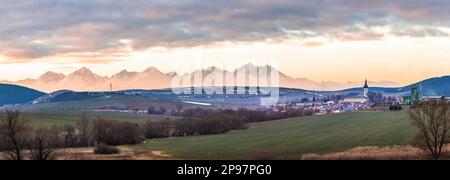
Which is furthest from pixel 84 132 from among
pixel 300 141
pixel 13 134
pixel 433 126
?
pixel 433 126

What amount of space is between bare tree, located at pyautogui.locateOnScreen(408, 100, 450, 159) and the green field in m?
9.69

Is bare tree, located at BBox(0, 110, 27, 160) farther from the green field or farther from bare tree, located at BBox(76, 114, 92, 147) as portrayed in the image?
bare tree, located at BBox(76, 114, 92, 147)

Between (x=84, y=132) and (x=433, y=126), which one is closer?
(x=433, y=126)

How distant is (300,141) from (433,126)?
31.0 meters

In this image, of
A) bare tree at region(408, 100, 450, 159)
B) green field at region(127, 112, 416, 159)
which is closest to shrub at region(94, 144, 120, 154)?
green field at region(127, 112, 416, 159)

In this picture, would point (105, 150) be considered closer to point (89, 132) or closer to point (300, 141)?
point (89, 132)

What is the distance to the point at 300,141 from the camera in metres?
91.6

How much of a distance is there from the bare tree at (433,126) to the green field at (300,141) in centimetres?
969

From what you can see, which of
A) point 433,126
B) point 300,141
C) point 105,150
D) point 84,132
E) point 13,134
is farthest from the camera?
point 84,132

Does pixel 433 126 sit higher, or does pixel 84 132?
pixel 433 126

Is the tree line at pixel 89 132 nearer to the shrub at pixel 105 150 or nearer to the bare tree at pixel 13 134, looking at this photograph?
the bare tree at pixel 13 134

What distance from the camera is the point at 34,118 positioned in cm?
14988

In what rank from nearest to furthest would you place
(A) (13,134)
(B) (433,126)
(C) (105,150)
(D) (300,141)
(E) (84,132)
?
(B) (433,126), (A) (13,134), (C) (105,150), (D) (300,141), (E) (84,132)
